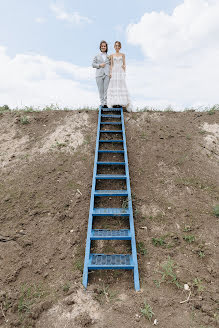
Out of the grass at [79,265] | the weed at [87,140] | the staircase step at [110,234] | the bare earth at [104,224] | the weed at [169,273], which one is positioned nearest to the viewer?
the bare earth at [104,224]

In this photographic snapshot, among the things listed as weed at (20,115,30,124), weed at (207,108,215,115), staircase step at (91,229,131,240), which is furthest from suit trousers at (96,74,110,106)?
staircase step at (91,229,131,240)

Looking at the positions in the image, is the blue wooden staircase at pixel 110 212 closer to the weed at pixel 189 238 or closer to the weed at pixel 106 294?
the weed at pixel 106 294

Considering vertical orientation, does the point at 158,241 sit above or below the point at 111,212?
below

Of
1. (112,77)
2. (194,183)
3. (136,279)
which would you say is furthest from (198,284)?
(112,77)

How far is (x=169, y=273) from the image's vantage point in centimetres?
371

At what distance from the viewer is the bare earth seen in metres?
3.28

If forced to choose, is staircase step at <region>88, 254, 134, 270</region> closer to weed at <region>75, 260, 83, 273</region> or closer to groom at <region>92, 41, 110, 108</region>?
weed at <region>75, 260, 83, 273</region>

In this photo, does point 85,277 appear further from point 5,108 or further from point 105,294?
point 5,108

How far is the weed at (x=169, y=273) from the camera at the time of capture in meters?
3.61

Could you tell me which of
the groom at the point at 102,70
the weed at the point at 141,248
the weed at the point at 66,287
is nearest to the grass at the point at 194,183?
the weed at the point at 141,248

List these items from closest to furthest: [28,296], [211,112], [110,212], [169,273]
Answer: [28,296] < [169,273] < [110,212] < [211,112]

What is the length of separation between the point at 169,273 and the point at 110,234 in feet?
3.72

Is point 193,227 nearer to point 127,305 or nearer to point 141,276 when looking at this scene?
point 141,276

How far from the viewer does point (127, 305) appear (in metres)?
3.27
